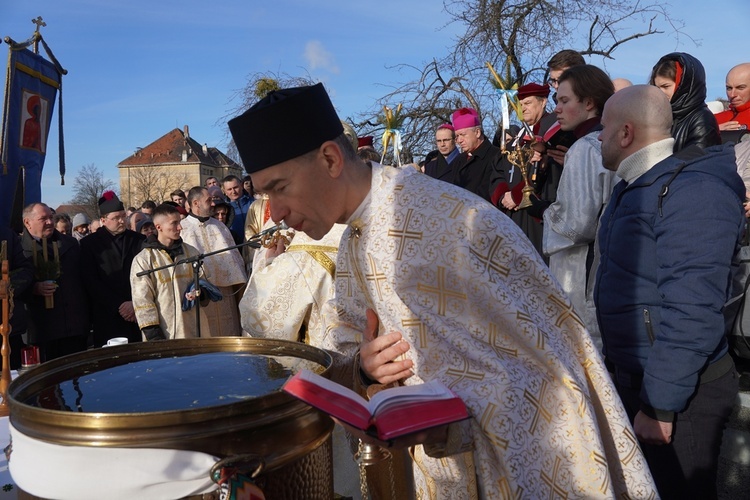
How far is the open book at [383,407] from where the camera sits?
47.3 inches

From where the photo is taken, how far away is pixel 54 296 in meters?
6.28

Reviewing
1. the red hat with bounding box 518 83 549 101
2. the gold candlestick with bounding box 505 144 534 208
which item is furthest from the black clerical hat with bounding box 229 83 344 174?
the red hat with bounding box 518 83 549 101

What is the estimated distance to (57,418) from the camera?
1261mm

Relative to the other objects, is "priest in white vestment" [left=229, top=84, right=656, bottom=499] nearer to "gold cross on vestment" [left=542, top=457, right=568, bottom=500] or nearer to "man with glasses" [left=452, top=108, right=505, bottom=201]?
"gold cross on vestment" [left=542, top=457, right=568, bottom=500]

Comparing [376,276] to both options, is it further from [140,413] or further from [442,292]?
[140,413]

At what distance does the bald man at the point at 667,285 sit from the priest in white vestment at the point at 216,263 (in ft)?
13.8

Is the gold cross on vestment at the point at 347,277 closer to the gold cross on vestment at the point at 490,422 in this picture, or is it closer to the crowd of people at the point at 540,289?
the crowd of people at the point at 540,289

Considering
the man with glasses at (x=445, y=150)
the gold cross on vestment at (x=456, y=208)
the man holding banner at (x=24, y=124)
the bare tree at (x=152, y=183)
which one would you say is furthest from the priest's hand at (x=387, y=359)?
the bare tree at (x=152, y=183)

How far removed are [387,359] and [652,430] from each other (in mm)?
1163

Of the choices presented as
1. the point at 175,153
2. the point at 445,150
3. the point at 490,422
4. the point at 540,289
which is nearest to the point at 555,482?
the point at 490,422

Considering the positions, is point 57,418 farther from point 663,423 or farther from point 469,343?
point 663,423

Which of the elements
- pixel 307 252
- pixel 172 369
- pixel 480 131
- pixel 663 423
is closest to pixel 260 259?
pixel 307 252

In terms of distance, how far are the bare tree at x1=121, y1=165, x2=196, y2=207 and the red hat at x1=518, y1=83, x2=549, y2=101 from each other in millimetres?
47278

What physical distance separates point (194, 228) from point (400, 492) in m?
5.64
